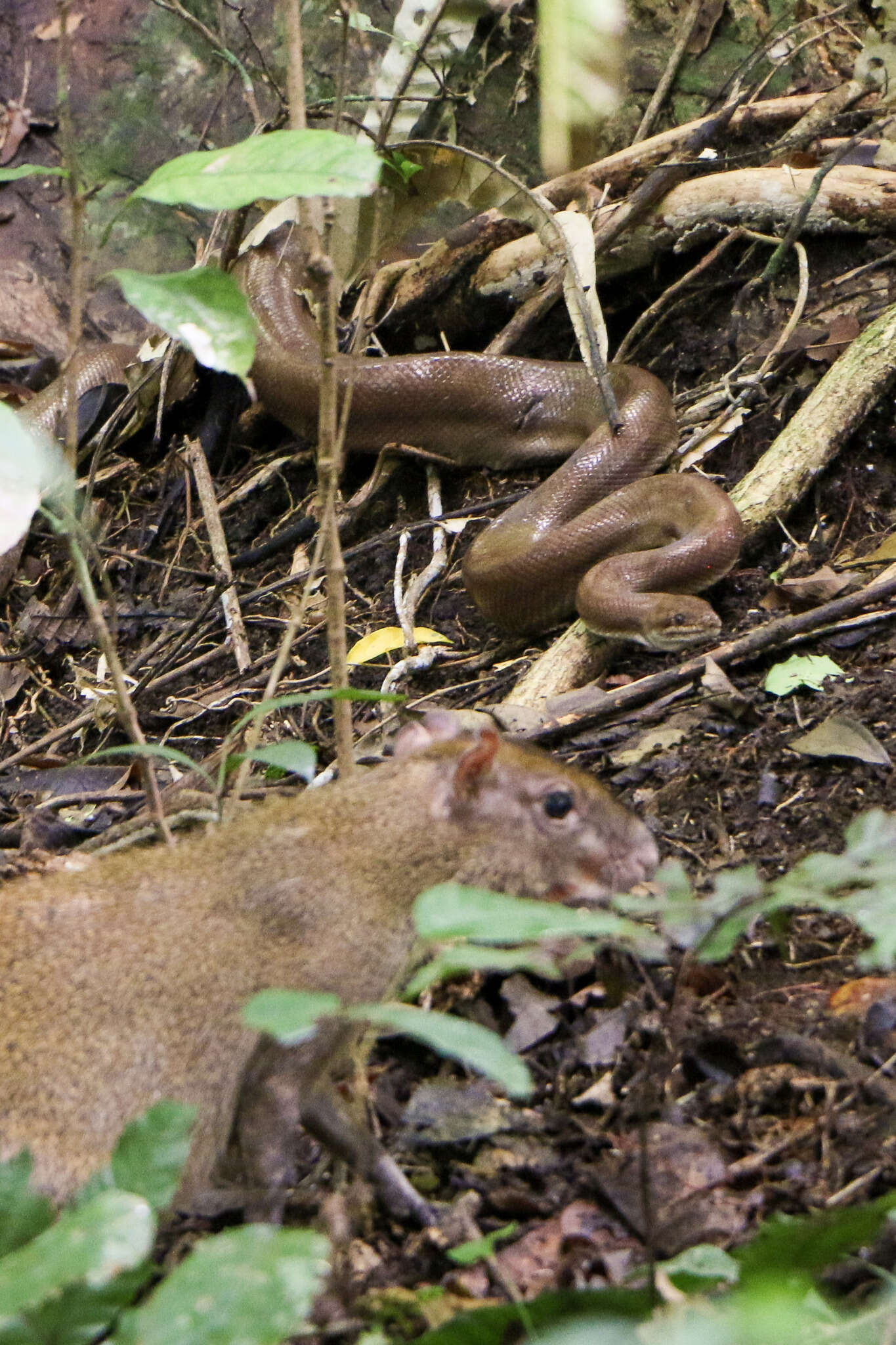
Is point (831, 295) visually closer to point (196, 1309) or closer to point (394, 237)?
point (394, 237)

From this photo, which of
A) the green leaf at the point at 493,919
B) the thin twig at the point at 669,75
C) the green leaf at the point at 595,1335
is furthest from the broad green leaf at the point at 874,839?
the thin twig at the point at 669,75

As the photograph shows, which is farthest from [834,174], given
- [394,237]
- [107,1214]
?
[107,1214]

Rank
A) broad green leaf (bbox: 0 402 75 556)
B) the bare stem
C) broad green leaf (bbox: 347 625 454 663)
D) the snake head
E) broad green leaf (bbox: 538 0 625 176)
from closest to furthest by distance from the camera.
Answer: broad green leaf (bbox: 0 402 75 556) < the bare stem < the snake head < broad green leaf (bbox: 347 625 454 663) < broad green leaf (bbox: 538 0 625 176)

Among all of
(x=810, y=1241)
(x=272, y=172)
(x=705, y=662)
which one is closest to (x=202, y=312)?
(x=272, y=172)

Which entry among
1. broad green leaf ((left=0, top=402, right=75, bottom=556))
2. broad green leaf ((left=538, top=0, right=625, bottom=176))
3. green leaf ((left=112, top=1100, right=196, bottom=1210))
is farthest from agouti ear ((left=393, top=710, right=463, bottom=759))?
broad green leaf ((left=538, top=0, right=625, bottom=176))

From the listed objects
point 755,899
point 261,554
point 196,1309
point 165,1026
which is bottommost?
point 261,554

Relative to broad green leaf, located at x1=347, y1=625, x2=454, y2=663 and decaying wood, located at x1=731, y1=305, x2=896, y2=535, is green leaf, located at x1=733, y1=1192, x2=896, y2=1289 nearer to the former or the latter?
broad green leaf, located at x1=347, y1=625, x2=454, y2=663
